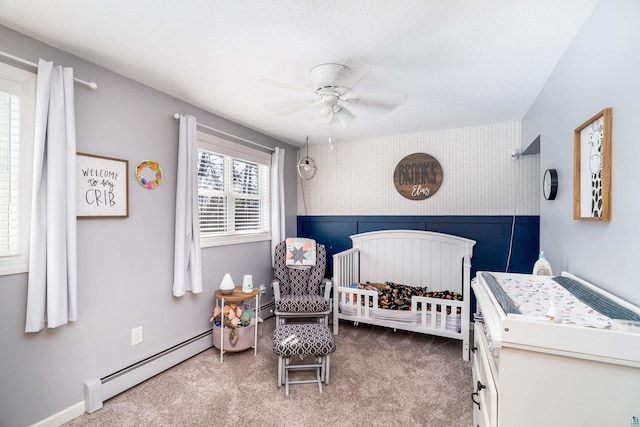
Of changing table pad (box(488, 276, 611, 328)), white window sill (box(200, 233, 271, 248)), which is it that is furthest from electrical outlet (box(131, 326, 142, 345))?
changing table pad (box(488, 276, 611, 328))

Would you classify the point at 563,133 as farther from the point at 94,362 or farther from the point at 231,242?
the point at 94,362

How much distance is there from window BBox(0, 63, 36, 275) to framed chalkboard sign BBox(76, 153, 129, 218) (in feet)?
0.84

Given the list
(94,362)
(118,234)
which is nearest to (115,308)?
(94,362)

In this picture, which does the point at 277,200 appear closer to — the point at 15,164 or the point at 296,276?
the point at 296,276

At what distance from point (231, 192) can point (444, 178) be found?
2.48 m

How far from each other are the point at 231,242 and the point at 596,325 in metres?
2.92

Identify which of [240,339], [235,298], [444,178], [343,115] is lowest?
[240,339]

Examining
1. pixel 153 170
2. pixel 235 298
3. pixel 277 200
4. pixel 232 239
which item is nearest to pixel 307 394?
pixel 235 298

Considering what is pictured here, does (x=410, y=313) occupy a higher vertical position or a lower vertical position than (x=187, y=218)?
lower

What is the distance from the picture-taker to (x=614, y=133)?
122 cm

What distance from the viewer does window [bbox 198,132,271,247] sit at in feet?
9.70

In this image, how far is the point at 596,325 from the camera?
92cm

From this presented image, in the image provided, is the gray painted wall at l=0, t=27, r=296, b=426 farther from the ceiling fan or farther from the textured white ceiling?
the ceiling fan

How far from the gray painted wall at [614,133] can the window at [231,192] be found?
2.81 meters
